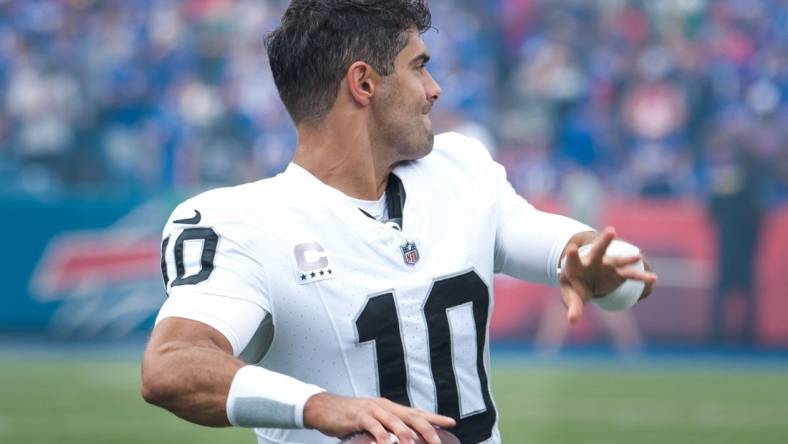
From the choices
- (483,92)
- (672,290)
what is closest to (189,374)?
(672,290)

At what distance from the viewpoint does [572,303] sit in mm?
2738

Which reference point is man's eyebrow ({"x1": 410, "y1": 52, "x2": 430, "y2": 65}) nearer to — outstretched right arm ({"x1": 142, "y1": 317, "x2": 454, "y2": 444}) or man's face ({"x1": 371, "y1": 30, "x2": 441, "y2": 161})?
man's face ({"x1": 371, "y1": 30, "x2": 441, "y2": 161})

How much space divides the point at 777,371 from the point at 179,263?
8.22 m

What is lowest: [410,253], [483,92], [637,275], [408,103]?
[637,275]

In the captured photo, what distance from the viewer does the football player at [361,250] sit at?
2730mm

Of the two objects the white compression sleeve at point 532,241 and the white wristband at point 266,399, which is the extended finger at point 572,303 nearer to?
the white compression sleeve at point 532,241

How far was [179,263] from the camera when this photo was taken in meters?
2.73

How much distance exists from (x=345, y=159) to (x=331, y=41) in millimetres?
273

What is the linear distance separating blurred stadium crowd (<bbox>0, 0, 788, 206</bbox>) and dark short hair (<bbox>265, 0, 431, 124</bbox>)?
826 centimetres

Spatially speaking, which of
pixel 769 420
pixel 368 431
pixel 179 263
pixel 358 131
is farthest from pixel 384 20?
pixel 769 420

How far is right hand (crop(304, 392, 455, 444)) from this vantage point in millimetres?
2326

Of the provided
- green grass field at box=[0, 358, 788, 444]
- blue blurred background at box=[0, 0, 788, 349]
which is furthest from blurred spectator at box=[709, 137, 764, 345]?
green grass field at box=[0, 358, 788, 444]

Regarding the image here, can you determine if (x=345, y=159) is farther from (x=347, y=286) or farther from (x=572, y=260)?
(x=572, y=260)

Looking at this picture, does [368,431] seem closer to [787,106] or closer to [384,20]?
[384,20]
